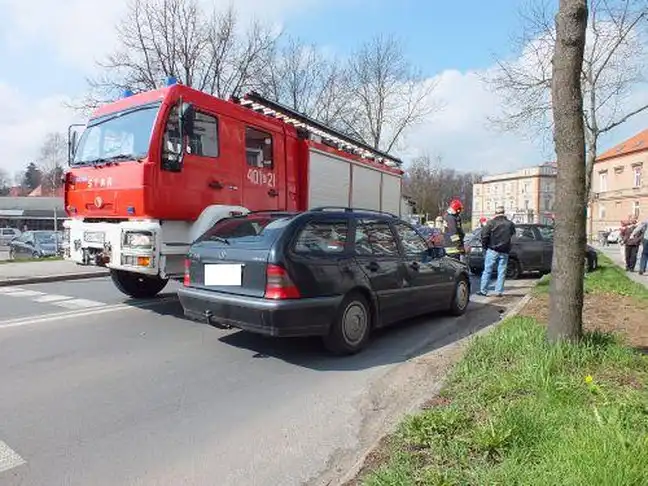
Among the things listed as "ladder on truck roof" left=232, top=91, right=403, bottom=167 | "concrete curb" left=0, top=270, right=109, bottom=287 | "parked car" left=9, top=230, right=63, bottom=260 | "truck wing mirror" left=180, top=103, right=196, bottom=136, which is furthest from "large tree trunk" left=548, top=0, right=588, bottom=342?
"parked car" left=9, top=230, right=63, bottom=260

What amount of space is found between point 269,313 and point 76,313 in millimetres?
4090

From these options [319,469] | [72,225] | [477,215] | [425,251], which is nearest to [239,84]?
[72,225]

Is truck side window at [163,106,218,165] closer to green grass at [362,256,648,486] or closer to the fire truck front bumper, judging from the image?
the fire truck front bumper

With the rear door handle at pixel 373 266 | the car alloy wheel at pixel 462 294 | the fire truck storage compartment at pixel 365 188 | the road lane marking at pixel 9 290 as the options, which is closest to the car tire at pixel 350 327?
the rear door handle at pixel 373 266

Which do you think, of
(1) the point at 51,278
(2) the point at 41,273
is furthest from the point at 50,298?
(2) the point at 41,273

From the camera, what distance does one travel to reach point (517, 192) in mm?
107750

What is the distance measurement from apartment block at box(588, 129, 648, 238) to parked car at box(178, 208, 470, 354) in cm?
5683

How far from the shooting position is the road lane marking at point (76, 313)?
22.5 feet

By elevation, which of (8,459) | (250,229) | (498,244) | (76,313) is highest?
(250,229)

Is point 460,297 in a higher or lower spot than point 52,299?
higher

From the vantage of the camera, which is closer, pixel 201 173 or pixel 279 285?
pixel 279 285

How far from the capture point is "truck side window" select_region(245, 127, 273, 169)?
26.4 ft

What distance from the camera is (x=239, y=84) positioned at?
76.9 feet

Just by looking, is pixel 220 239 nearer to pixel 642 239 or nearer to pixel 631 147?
pixel 642 239
